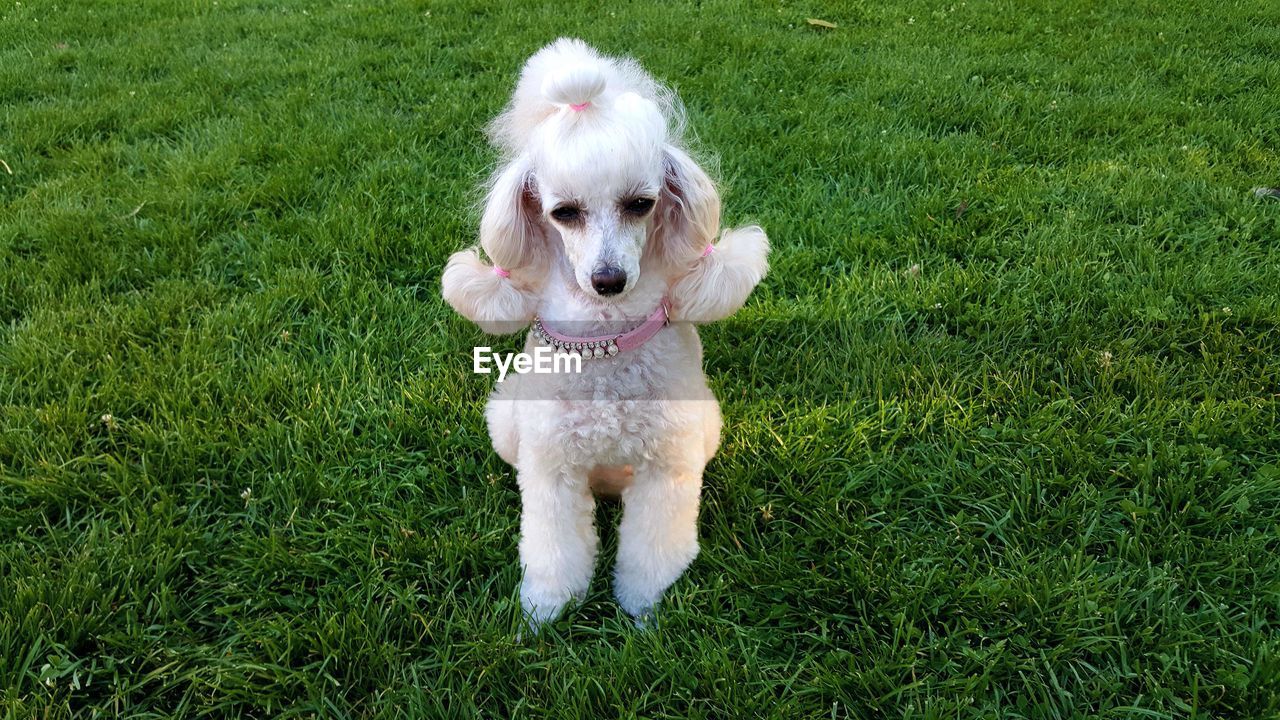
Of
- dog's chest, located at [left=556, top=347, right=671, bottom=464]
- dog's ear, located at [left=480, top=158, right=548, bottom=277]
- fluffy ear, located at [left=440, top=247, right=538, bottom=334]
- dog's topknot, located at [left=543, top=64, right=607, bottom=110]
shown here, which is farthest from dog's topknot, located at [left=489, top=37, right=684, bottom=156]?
dog's chest, located at [left=556, top=347, right=671, bottom=464]

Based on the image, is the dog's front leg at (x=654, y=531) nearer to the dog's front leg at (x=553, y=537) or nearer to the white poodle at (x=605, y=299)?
the white poodle at (x=605, y=299)

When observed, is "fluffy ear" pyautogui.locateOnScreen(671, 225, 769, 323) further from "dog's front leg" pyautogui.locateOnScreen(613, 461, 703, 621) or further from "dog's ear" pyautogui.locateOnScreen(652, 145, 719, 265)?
"dog's front leg" pyautogui.locateOnScreen(613, 461, 703, 621)

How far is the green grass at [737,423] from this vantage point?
1841 millimetres

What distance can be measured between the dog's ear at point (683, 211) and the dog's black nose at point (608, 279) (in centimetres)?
30

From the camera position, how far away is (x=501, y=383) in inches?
95.1

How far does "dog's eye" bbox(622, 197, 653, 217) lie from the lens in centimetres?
179

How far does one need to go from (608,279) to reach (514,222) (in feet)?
1.13

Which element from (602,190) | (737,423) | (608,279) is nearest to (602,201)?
(602,190)

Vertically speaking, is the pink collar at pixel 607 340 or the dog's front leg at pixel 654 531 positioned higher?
the pink collar at pixel 607 340

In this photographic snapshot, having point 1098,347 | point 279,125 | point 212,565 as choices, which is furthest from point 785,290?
point 279,125

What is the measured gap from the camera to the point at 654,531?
2035 millimetres

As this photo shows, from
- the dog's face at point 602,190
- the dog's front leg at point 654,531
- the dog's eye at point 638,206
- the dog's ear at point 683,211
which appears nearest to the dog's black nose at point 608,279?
the dog's face at point 602,190

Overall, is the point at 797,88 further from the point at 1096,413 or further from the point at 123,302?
the point at 123,302

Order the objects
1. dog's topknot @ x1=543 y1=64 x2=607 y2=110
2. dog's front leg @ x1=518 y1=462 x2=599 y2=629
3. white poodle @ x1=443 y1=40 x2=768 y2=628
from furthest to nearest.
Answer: dog's front leg @ x1=518 y1=462 x2=599 y2=629 < white poodle @ x1=443 y1=40 x2=768 y2=628 < dog's topknot @ x1=543 y1=64 x2=607 y2=110
